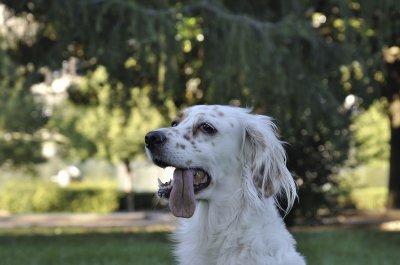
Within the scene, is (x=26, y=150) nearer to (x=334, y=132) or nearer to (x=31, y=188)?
(x=31, y=188)

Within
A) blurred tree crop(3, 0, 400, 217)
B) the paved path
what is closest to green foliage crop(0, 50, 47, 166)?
the paved path

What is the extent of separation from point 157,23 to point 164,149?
5.03 metres

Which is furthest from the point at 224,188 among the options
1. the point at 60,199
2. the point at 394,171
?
the point at 60,199

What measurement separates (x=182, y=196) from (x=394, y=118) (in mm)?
15476

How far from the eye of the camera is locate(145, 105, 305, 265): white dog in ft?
13.3

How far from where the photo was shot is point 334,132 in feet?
39.7

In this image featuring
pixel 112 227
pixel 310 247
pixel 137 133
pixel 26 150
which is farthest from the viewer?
pixel 137 133

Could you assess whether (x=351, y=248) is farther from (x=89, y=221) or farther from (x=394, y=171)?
(x=89, y=221)

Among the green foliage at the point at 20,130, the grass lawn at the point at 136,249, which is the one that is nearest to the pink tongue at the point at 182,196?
the grass lawn at the point at 136,249

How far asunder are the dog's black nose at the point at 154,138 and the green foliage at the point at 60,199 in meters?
23.7

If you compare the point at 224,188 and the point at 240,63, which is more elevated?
the point at 240,63

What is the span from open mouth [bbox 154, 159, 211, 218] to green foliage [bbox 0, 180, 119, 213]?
23664mm

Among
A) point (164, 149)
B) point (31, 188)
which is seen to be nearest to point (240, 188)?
point (164, 149)

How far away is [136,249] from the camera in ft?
36.6
